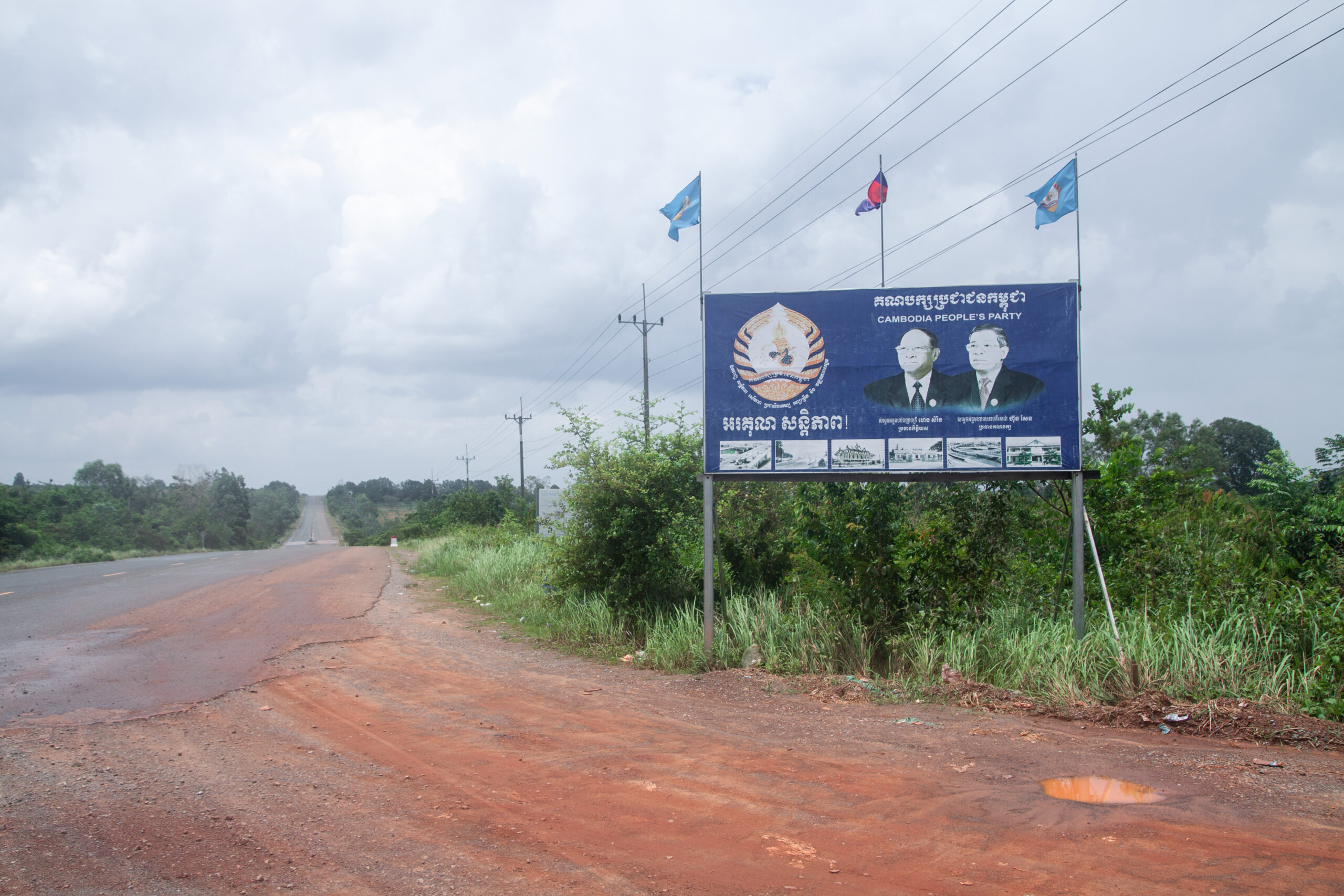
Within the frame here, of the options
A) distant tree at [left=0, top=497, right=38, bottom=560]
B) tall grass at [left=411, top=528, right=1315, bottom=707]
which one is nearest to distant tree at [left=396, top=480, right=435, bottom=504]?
distant tree at [left=0, top=497, right=38, bottom=560]

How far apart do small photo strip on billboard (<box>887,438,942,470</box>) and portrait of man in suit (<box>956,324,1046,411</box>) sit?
1.94 feet

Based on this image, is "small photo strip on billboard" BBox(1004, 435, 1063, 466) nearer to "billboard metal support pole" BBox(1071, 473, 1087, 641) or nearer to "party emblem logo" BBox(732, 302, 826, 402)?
"billboard metal support pole" BBox(1071, 473, 1087, 641)

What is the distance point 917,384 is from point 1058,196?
289 centimetres

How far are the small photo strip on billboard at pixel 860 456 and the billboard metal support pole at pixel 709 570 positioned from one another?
4.68 ft

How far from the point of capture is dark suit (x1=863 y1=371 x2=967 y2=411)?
9188 mm

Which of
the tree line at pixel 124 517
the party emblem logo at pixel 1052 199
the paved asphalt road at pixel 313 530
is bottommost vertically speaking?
the paved asphalt road at pixel 313 530

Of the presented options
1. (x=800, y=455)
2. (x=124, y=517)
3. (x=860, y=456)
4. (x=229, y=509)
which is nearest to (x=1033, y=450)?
(x=860, y=456)

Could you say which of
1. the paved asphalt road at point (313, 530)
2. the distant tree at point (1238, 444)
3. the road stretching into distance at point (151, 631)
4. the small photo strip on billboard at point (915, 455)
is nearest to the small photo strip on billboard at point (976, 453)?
the small photo strip on billboard at point (915, 455)

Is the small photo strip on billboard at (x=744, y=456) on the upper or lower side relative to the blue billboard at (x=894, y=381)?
lower

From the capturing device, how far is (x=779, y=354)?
375 inches

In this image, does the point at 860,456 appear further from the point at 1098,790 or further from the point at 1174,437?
the point at 1174,437

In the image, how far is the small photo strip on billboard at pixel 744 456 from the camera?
943cm

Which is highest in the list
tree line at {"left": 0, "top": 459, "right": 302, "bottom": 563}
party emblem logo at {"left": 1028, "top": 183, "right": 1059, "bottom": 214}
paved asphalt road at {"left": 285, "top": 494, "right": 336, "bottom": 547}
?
party emblem logo at {"left": 1028, "top": 183, "right": 1059, "bottom": 214}

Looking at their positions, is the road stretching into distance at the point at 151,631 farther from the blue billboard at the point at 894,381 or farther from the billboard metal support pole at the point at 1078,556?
the billboard metal support pole at the point at 1078,556
